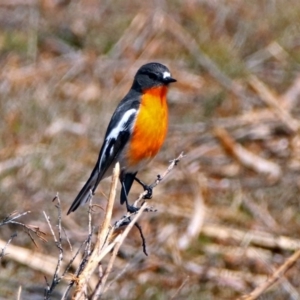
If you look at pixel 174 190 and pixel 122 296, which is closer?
pixel 122 296

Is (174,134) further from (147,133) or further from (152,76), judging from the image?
(147,133)

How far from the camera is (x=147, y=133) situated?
18.2ft

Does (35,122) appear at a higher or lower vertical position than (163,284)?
higher

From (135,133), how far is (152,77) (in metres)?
0.39

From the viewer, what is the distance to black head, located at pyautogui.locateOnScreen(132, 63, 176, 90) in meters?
5.73

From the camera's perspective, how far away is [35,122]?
8.68 metres

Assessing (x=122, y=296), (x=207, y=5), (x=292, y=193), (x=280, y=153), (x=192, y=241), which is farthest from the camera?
(x=207, y=5)

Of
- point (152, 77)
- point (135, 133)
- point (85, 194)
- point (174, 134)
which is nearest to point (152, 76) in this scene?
point (152, 77)

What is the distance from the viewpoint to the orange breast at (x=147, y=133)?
553cm

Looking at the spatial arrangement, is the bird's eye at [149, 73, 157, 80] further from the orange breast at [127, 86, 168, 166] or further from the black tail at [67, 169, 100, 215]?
the black tail at [67, 169, 100, 215]

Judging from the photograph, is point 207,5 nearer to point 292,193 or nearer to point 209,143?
point 209,143

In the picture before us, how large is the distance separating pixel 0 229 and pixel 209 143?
83.4 inches

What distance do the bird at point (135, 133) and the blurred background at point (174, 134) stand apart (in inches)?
42.4

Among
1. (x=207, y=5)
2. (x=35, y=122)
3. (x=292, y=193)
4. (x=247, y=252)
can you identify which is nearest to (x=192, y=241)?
(x=247, y=252)
